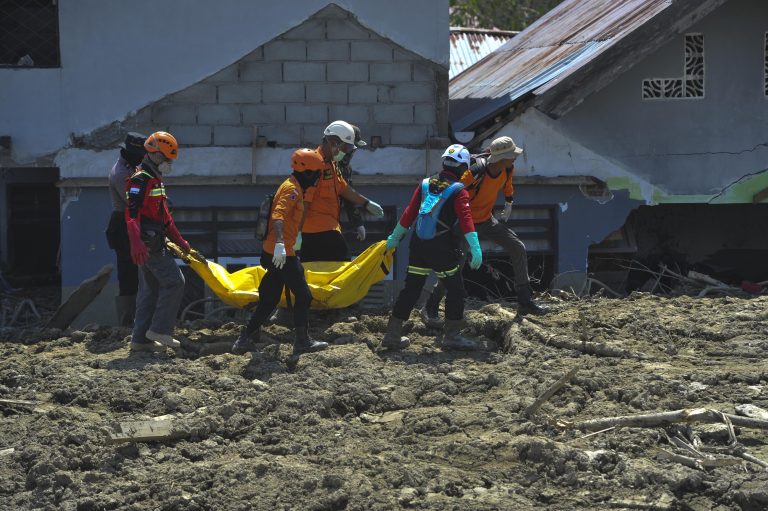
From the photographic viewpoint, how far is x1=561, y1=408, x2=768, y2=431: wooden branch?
7.75 meters

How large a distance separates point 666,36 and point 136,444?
26.0ft

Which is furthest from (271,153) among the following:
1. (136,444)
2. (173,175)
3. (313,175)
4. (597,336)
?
(136,444)

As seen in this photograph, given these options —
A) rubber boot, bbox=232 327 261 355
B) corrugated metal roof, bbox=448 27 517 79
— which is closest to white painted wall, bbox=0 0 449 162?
rubber boot, bbox=232 327 261 355

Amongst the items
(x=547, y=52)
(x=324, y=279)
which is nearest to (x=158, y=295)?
(x=324, y=279)

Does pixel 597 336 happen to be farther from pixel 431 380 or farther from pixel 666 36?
pixel 666 36

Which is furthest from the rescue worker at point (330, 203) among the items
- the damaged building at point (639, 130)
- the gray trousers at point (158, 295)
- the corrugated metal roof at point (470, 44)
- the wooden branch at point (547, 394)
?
the corrugated metal roof at point (470, 44)

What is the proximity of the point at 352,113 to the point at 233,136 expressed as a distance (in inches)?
51.5

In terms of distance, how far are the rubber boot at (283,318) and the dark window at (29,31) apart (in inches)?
192

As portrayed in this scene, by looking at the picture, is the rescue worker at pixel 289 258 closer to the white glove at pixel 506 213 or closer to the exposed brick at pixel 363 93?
the white glove at pixel 506 213

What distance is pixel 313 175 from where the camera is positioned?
9758 mm

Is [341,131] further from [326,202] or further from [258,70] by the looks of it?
[258,70]

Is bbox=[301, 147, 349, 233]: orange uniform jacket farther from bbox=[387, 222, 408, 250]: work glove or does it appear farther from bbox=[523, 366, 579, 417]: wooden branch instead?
bbox=[523, 366, 579, 417]: wooden branch

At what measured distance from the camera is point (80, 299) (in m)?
11.5

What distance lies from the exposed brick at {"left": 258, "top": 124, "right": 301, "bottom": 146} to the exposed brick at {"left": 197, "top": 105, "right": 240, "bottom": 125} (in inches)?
13.9
